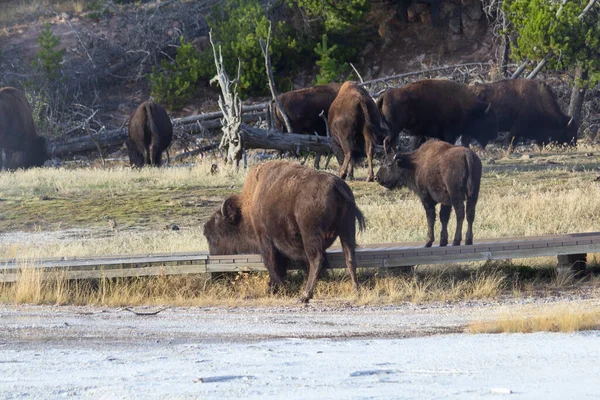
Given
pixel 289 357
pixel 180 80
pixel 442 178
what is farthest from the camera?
pixel 180 80

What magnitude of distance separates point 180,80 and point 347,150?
15073 millimetres

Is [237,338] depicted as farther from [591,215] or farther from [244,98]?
[244,98]

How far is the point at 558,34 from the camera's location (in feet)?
84.2

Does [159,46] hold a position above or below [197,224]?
above

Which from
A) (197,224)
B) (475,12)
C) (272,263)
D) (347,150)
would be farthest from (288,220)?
(475,12)

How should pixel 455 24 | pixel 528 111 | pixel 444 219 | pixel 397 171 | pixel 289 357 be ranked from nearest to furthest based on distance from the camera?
pixel 289 357 → pixel 444 219 → pixel 397 171 → pixel 528 111 → pixel 455 24

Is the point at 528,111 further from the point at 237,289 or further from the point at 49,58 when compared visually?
the point at 49,58

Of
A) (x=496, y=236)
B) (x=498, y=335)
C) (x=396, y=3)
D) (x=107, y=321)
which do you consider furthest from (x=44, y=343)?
(x=396, y=3)

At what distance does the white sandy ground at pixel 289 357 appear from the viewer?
266 inches

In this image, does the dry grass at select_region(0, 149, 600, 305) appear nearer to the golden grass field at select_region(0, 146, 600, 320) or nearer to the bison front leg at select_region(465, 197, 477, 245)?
the golden grass field at select_region(0, 146, 600, 320)

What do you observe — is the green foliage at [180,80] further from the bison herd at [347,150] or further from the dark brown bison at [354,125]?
the dark brown bison at [354,125]

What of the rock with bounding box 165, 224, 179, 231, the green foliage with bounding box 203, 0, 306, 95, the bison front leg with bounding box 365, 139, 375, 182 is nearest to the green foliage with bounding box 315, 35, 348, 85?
the green foliage with bounding box 203, 0, 306, 95

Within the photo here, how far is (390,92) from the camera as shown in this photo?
23.2 metres

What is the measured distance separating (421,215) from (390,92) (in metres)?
7.29
